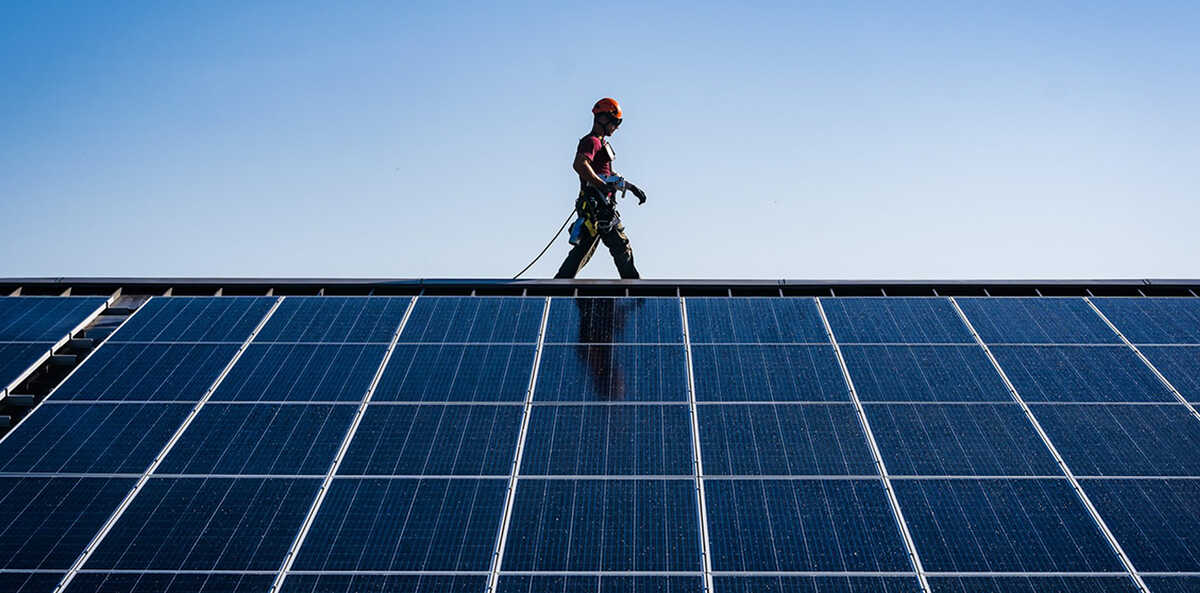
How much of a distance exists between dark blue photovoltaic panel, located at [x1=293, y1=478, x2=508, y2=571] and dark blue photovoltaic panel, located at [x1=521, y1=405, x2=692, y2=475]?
2.45 ft

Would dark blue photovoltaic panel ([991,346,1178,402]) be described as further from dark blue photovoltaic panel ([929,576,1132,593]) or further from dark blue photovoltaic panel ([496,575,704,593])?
dark blue photovoltaic panel ([496,575,704,593])

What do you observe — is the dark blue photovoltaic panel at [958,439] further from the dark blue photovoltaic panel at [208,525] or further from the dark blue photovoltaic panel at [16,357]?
the dark blue photovoltaic panel at [16,357]

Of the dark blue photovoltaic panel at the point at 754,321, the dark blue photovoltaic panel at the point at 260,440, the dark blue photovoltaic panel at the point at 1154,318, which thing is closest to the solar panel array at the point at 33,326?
the dark blue photovoltaic panel at the point at 260,440

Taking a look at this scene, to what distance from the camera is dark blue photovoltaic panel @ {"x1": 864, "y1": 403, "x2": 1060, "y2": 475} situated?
10570 millimetres

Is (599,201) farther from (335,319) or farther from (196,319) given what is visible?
(196,319)

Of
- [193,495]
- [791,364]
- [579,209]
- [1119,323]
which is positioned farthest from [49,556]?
[1119,323]

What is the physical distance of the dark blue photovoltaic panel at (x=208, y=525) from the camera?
30.6ft

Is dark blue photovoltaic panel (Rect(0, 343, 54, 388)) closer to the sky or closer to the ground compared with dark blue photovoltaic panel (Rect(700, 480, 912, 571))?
closer to the sky

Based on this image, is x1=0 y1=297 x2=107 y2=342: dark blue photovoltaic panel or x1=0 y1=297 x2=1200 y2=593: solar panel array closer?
x1=0 y1=297 x2=1200 y2=593: solar panel array

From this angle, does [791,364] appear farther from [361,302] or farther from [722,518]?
[361,302]

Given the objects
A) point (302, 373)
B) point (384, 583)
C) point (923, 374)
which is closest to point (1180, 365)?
point (923, 374)

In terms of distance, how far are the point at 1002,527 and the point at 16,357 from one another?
39.9 feet

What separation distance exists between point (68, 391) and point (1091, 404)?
12.4 meters

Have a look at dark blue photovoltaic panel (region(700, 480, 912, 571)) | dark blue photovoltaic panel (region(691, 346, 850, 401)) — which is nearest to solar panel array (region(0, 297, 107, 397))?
dark blue photovoltaic panel (region(691, 346, 850, 401))
